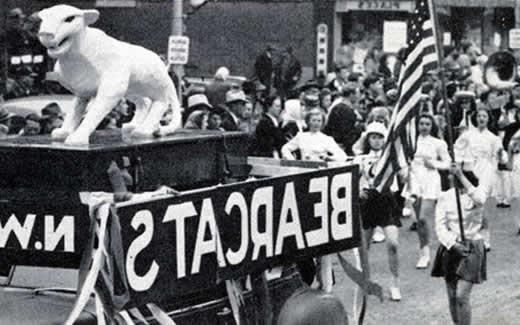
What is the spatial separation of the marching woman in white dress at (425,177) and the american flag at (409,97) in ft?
13.9

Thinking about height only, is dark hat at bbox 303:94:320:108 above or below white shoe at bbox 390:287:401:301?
above

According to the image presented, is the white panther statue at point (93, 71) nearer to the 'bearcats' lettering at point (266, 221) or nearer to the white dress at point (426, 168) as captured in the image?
the 'bearcats' lettering at point (266, 221)

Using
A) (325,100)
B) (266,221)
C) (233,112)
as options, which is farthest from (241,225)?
(325,100)

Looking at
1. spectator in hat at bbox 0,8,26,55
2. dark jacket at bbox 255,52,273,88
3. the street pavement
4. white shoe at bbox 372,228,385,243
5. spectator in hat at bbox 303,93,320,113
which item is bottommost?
the street pavement

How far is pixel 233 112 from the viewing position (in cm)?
1714

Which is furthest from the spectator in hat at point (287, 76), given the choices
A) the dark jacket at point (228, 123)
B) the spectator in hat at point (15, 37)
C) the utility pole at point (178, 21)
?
the dark jacket at point (228, 123)

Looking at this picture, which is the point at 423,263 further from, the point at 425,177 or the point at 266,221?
the point at 266,221

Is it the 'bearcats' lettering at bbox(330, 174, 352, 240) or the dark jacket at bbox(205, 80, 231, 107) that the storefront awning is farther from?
the 'bearcats' lettering at bbox(330, 174, 352, 240)

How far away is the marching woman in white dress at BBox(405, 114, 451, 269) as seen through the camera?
48.2 ft

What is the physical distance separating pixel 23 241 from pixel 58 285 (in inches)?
17.3

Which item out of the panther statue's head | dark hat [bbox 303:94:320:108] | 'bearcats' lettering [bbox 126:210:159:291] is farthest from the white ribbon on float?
dark hat [bbox 303:94:320:108]

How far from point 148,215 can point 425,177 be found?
10.1 metres

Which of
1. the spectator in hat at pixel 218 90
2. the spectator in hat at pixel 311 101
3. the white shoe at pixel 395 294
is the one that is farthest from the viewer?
the spectator in hat at pixel 218 90

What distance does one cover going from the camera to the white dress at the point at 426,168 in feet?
49.2
